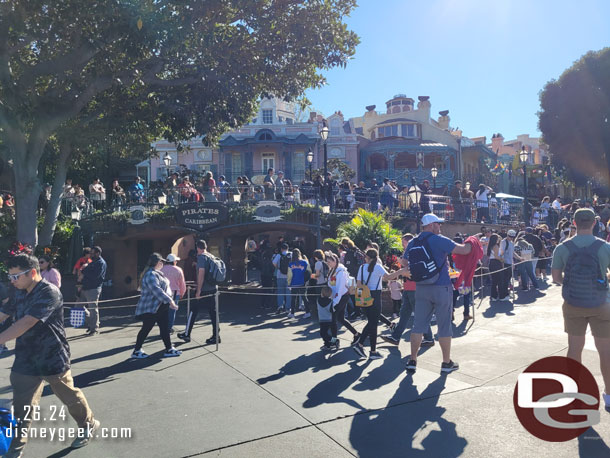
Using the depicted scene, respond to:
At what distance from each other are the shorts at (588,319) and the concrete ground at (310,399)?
73 centimetres

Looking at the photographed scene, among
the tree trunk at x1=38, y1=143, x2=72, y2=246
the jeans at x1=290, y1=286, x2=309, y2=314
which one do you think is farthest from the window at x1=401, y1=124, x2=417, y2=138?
the jeans at x1=290, y1=286, x2=309, y2=314

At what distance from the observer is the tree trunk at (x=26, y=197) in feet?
41.1

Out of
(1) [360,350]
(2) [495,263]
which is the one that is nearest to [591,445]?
(1) [360,350]

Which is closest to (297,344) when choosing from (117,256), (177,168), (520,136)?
(117,256)

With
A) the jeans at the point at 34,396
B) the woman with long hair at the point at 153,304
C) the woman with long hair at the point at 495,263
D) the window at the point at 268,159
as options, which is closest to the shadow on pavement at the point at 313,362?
the woman with long hair at the point at 153,304

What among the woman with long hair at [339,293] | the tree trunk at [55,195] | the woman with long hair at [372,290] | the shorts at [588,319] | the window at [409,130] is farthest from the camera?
the window at [409,130]

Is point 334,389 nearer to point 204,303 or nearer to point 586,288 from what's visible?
point 586,288

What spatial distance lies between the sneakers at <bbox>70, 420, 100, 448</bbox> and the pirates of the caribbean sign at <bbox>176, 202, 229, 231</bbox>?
12.0m

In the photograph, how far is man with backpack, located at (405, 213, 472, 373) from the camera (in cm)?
595

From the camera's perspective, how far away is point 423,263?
5.95 metres

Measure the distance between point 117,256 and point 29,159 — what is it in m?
6.72

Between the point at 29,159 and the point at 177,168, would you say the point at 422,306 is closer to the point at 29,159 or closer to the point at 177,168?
the point at 29,159

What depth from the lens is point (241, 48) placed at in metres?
12.8

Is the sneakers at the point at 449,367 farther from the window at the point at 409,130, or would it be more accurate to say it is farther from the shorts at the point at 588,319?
the window at the point at 409,130
